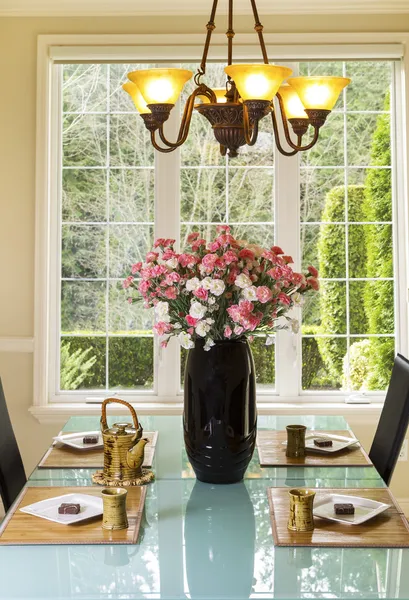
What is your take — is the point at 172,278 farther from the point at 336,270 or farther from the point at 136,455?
the point at 336,270

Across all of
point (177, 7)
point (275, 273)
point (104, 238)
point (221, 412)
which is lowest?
point (221, 412)

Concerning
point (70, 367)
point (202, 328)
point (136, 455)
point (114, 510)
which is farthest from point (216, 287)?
point (70, 367)

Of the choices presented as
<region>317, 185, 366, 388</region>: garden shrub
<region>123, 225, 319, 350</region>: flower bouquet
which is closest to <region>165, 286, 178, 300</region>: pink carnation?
<region>123, 225, 319, 350</region>: flower bouquet

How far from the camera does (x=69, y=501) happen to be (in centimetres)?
197

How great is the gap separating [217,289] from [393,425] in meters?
0.93

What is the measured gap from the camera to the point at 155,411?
12.6ft

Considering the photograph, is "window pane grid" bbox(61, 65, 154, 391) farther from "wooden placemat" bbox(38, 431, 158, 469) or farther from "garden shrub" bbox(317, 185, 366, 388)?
"wooden placemat" bbox(38, 431, 158, 469)

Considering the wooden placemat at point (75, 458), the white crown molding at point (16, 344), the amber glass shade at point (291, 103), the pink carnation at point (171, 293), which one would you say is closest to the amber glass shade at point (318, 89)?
the amber glass shade at point (291, 103)

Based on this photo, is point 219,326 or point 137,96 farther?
point 137,96

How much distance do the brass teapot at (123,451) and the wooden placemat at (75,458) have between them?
0.18m

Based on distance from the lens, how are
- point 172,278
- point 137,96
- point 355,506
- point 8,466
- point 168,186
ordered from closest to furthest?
point 355,506, point 172,278, point 137,96, point 8,466, point 168,186

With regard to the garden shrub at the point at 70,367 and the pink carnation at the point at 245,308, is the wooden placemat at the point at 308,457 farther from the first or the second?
the garden shrub at the point at 70,367

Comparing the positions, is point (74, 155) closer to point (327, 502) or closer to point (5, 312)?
point (5, 312)

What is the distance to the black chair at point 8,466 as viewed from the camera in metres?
2.42
